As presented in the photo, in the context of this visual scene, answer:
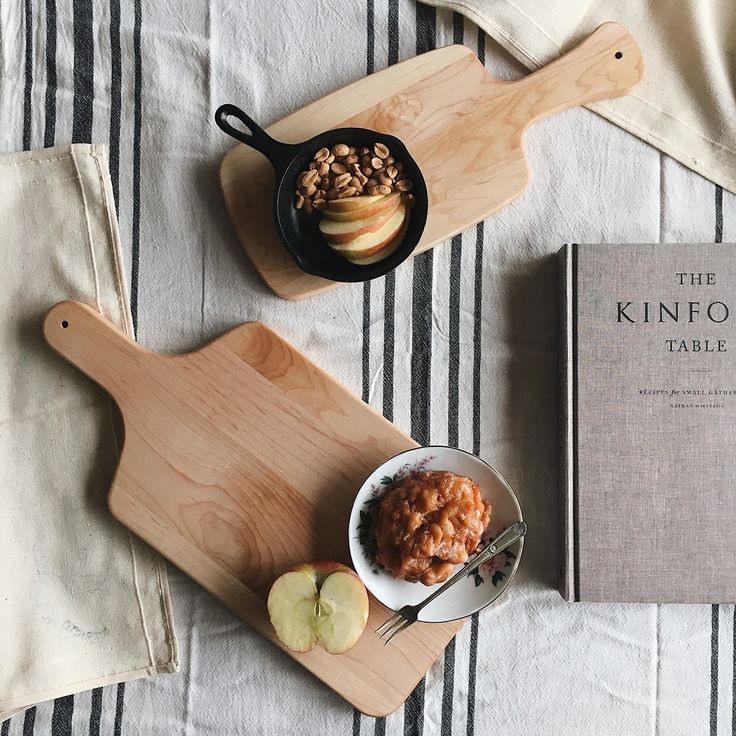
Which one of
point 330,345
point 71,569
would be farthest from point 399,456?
→ point 71,569

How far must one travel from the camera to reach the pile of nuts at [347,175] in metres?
0.76

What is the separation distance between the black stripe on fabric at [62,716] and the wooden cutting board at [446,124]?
0.50 m

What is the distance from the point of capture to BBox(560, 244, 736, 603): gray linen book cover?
0.79 meters

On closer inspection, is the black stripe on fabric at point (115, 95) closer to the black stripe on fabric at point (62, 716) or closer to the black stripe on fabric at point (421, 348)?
the black stripe on fabric at point (421, 348)

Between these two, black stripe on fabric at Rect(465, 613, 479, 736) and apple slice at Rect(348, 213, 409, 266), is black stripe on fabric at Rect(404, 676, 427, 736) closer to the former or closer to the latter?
black stripe on fabric at Rect(465, 613, 479, 736)

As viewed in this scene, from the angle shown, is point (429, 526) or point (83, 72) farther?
point (83, 72)

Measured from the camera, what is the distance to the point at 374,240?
30.1 inches

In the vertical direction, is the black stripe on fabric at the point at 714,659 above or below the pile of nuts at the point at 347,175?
below

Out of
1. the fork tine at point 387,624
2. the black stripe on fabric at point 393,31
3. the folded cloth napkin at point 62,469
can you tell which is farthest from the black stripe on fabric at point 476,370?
the folded cloth napkin at point 62,469

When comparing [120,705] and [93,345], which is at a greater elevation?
[93,345]

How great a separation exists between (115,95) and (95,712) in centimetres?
67

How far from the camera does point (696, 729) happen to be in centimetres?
83

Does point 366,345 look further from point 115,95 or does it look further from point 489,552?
point 115,95

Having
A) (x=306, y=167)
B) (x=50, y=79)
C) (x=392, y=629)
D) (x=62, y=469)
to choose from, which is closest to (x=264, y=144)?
(x=306, y=167)
